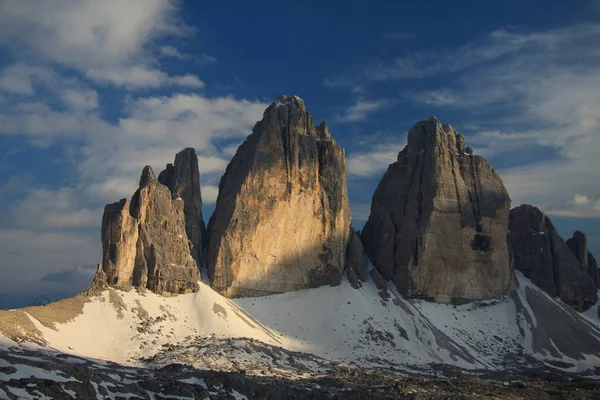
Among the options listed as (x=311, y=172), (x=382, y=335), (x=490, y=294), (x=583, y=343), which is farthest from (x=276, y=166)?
(x=583, y=343)

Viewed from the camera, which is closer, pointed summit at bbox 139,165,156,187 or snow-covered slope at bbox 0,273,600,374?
snow-covered slope at bbox 0,273,600,374

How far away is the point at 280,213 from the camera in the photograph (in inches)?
3760

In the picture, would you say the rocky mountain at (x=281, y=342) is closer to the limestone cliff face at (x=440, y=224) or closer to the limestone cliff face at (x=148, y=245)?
the limestone cliff face at (x=148, y=245)

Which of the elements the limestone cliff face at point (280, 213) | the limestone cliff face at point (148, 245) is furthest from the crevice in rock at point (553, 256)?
the limestone cliff face at point (148, 245)

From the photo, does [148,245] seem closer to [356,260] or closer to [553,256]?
[356,260]

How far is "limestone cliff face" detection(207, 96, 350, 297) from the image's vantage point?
90.6 metres

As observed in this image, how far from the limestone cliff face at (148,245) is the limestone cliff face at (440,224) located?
36.4 metres

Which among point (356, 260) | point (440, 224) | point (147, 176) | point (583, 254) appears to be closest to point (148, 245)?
point (147, 176)

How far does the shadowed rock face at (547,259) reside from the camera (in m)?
119

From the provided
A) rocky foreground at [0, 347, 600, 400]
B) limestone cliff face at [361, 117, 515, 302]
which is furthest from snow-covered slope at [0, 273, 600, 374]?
rocky foreground at [0, 347, 600, 400]

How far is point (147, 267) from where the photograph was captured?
78938mm

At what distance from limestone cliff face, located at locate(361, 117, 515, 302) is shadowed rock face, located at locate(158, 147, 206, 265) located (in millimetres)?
31909

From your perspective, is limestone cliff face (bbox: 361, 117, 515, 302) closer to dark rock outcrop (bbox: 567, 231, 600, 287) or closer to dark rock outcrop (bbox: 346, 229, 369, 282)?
dark rock outcrop (bbox: 346, 229, 369, 282)

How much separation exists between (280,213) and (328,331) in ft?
62.2
